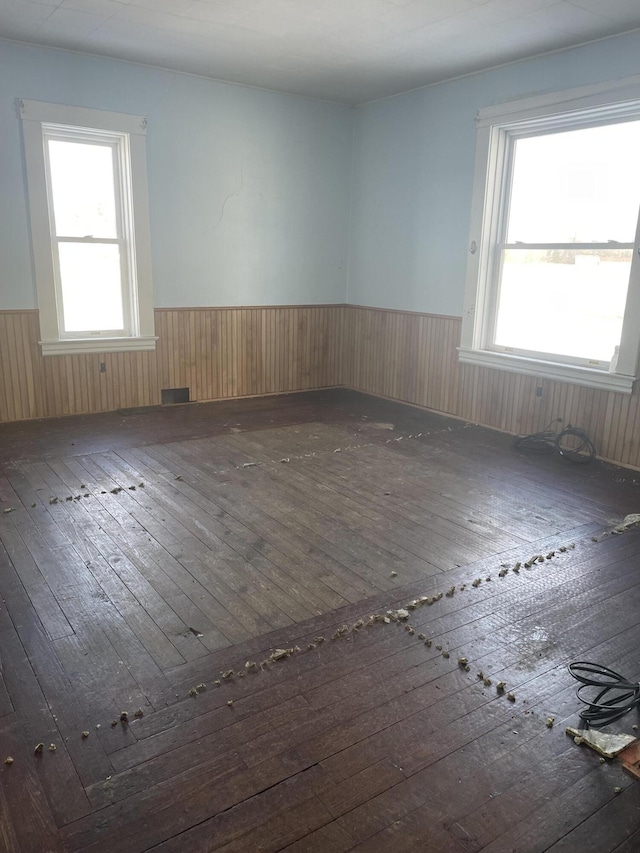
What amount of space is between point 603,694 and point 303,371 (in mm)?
4918

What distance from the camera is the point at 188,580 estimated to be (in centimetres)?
267

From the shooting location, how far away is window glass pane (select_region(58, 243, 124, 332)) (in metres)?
5.20

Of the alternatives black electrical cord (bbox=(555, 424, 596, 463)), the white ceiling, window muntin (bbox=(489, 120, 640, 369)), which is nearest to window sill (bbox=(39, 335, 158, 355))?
the white ceiling

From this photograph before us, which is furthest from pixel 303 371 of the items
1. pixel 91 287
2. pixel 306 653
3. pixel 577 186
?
pixel 306 653

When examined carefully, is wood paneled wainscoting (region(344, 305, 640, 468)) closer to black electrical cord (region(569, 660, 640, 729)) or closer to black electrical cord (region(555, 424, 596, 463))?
black electrical cord (region(555, 424, 596, 463))

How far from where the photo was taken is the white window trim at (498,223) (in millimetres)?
4176

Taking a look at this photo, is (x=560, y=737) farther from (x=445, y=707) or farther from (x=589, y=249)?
(x=589, y=249)

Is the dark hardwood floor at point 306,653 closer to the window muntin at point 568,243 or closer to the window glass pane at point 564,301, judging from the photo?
the window glass pane at point 564,301

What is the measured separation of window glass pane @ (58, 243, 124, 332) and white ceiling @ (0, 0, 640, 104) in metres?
1.47

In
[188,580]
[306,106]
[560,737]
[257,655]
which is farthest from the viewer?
[306,106]

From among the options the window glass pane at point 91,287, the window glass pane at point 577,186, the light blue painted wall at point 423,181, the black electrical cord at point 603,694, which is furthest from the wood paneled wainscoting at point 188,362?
the black electrical cord at point 603,694

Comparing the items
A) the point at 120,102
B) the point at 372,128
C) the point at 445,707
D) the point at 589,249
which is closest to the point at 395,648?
the point at 445,707

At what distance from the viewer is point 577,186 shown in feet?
14.9

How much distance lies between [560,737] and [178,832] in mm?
1096
